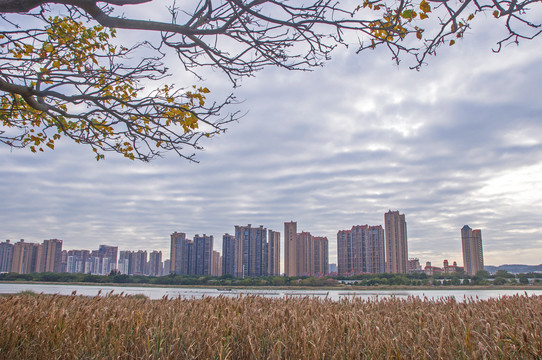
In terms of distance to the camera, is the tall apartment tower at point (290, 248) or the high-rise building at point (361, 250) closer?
the high-rise building at point (361, 250)

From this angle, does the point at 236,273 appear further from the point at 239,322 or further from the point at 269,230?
the point at 239,322

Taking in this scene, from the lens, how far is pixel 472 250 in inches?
3561

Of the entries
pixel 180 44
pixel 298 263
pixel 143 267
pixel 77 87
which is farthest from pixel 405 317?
pixel 143 267

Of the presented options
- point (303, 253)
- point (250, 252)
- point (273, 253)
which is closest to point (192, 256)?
point (250, 252)

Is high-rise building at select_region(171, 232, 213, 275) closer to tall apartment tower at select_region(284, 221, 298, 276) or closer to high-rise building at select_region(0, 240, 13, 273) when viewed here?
tall apartment tower at select_region(284, 221, 298, 276)

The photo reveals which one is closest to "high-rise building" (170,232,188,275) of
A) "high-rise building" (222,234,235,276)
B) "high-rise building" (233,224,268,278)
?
"high-rise building" (222,234,235,276)

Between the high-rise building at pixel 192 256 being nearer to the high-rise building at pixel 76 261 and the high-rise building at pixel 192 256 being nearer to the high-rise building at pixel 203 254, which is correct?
the high-rise building at pixel 203 254

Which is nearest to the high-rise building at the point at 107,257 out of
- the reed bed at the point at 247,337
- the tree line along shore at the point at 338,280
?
the tree line along shore at the point at 338,280

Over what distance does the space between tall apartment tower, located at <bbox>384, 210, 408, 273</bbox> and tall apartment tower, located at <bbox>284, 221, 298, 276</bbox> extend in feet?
65.3

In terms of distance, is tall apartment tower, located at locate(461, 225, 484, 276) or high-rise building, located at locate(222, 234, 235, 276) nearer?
tall apartment tower, located at locate(461, 225, 484, 276)

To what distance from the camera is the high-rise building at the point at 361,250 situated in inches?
3396

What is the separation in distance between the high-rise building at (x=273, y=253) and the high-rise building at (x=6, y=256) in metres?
70.7

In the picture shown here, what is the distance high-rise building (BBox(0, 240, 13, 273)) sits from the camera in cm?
10863

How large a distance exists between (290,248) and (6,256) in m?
80.7
